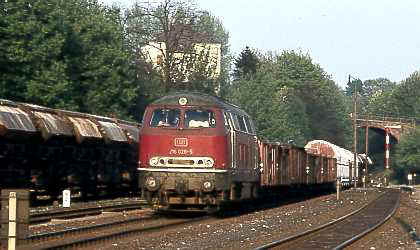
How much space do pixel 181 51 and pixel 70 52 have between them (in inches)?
833

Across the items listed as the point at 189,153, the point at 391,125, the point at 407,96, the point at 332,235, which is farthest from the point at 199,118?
the point at 407,96

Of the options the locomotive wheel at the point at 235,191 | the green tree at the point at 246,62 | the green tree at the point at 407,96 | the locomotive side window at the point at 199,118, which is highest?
the green tree at the point at 246,62

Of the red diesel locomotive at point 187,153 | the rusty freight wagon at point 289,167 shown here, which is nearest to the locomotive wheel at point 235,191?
the red diesel locomotive at point 187,153

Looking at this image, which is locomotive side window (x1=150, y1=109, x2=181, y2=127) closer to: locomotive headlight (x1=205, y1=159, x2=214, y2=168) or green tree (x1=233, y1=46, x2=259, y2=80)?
locomotive headlight (x1=205, y1=159, x2=214, y2=168)

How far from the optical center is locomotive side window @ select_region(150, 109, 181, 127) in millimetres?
25312

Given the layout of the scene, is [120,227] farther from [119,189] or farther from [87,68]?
[87,68]

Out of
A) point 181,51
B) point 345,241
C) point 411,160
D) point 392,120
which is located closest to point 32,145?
point 345,241

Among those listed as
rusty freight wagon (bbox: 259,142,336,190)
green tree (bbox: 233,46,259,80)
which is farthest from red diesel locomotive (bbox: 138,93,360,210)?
green tree (bbox: 233,46,259,80)

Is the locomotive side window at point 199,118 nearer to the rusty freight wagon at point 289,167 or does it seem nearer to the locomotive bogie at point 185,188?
the locomotive bogie at point 185,188

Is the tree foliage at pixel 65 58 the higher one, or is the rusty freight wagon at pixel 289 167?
the tree foliage at pixel 65 58

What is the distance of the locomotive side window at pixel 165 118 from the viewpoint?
2531 cm

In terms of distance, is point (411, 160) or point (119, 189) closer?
point (119, 189)

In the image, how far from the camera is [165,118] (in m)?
25.4

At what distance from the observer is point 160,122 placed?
2541cm
